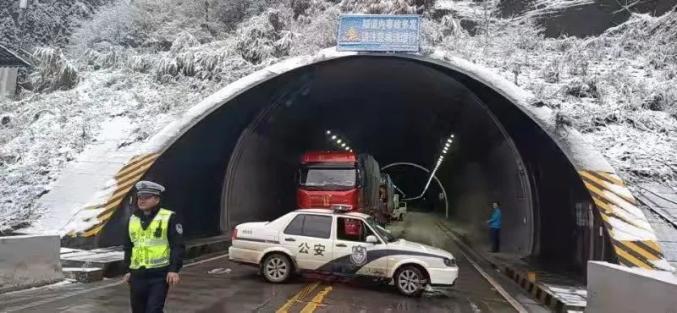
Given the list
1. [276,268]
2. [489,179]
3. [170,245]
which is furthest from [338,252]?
[489,179]

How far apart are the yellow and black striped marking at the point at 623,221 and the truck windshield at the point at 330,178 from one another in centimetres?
923

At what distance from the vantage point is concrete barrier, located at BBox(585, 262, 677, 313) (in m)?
6.25

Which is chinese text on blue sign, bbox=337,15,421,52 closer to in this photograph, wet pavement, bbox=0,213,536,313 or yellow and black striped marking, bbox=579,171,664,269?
yellow and black striped marking, bbox=579,171,664,269

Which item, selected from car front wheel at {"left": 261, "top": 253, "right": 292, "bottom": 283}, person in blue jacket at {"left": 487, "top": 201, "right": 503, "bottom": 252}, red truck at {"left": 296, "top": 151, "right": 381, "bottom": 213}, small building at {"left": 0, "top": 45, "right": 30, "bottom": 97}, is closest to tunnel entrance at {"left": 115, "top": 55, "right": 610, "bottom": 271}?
person in blue jacket at {"left": 487, "top": 201, "right": 503, "bottom": 252}

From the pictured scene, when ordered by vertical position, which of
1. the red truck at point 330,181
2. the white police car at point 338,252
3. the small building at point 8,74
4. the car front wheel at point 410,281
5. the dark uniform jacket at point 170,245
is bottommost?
the car front wheel at point 410,281

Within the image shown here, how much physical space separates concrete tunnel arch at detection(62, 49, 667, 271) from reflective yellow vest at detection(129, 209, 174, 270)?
30.1ft

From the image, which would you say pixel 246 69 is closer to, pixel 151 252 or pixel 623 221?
pixel 623 221

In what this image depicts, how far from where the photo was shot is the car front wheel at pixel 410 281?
11.2 m

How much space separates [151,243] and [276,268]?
6.69m

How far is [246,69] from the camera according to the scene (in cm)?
2623

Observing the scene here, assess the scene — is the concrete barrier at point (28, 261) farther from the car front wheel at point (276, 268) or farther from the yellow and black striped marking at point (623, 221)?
the yellow and black striped marking at point (623, 221)

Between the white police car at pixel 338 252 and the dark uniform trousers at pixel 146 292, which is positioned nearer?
the dark uniform trousers at pixel 146 292

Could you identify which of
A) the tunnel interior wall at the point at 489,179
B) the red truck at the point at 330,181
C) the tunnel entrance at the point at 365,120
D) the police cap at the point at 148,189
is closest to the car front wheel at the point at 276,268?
the tunnel entrance at the point at 365,120

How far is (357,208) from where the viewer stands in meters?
20.7
